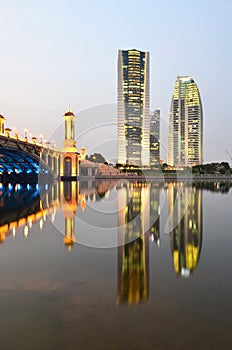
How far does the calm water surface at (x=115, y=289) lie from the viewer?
14.5ft

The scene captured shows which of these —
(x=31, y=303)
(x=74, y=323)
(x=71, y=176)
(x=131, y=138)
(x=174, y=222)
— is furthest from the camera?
(x=131, y=138)

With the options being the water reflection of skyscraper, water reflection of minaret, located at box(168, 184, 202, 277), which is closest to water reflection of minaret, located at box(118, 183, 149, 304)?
the water reflection of skyscraper

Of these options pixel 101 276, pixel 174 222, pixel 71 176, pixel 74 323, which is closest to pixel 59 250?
pixel 101 276

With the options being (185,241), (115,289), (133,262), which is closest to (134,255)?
(133,262)

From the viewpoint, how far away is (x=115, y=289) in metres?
6.26

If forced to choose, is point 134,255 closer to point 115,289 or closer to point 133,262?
point 133,262

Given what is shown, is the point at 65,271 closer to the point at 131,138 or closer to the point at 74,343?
the point at 74,343

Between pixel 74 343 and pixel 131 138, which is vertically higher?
A: pixel 131 138

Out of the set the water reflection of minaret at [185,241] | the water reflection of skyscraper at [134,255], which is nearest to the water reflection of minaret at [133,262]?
the water reflection of skyscraper at [134,255]

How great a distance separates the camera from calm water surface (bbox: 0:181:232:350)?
14.5 ft

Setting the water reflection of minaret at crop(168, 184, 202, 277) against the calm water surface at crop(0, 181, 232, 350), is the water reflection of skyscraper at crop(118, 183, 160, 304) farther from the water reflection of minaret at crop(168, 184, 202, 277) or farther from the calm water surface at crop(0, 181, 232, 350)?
the water reflection of minaret at crop(168, 184, 202, 277)

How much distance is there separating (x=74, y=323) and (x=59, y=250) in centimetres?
527

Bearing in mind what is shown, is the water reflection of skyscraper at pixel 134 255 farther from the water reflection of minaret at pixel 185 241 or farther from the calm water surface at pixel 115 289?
the water reflection of minaret at pixel 185 241

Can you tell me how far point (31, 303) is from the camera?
5.62 metres
